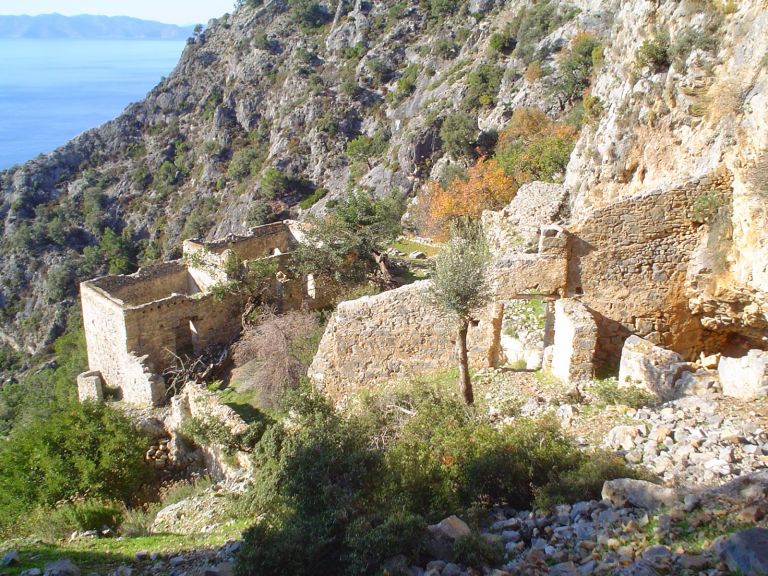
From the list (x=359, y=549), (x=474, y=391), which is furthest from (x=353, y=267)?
(x=359, y=549)

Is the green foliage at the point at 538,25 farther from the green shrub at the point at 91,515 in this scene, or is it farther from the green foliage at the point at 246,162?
the green shrub at the point at 91,515

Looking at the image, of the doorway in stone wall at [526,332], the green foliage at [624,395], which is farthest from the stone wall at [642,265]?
the green foliage at [624,395]

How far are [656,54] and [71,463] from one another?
14.4 meters

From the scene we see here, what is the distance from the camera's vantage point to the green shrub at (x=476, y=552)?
4383mm

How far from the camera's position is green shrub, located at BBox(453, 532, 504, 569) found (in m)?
4.38

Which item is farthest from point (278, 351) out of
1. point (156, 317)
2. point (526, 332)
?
point (526, 332)

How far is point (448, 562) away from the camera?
14.8 feet

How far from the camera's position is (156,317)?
14320mm

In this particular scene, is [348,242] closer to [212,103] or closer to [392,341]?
[392,341]

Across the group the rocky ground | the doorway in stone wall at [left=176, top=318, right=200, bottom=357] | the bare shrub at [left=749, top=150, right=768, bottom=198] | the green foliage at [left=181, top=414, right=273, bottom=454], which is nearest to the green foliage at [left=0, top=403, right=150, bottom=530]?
the green foliage at [left=181, top=414, right=273, bottom=454]

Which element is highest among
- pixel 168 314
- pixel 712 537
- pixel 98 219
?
pixel 98 219

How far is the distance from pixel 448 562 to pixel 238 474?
532 cm

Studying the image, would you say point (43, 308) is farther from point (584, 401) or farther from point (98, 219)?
point (584, 401)

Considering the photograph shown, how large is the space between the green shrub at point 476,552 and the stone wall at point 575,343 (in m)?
4.47
